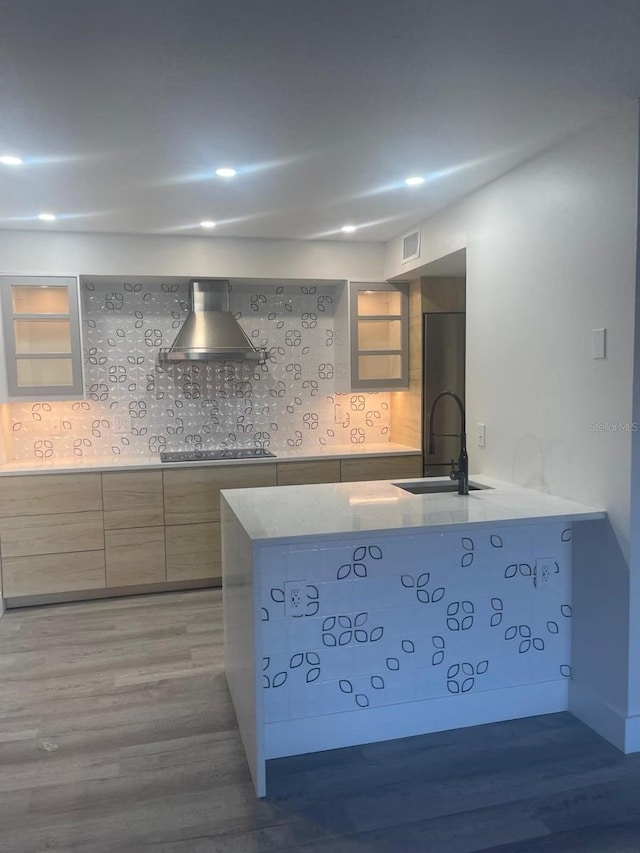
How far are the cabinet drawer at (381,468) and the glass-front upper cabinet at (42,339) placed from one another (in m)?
1.89

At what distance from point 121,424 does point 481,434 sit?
2635 millimetres

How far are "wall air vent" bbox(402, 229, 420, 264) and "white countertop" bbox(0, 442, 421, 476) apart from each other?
4.48ft

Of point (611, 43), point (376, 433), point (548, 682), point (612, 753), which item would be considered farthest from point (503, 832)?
point (376, 433)

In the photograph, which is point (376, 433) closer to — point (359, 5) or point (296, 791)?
point (296, 791)

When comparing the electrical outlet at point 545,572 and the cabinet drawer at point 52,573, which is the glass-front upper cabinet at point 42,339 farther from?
the electrical outlet at point 545,572

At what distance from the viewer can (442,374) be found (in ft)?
14.8

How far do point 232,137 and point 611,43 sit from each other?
4.42 feet

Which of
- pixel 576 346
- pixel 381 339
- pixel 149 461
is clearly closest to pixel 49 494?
pixel 149 461

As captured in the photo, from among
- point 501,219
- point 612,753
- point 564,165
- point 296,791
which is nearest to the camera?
point 296,791

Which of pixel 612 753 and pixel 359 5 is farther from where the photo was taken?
pixel 612 753

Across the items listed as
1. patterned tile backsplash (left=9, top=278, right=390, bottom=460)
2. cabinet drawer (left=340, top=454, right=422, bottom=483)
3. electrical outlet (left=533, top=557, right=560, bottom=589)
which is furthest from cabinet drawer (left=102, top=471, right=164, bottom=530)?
electrical outlet (left=533, top=557, right=560, bottom=589)

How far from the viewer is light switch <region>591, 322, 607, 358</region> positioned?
7.73 ft

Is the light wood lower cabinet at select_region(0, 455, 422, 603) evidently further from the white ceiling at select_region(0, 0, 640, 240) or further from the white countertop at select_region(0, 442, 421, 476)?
the white ceiling at select_region(0, 0, 640, 240)

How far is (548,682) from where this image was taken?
265 centimetres
